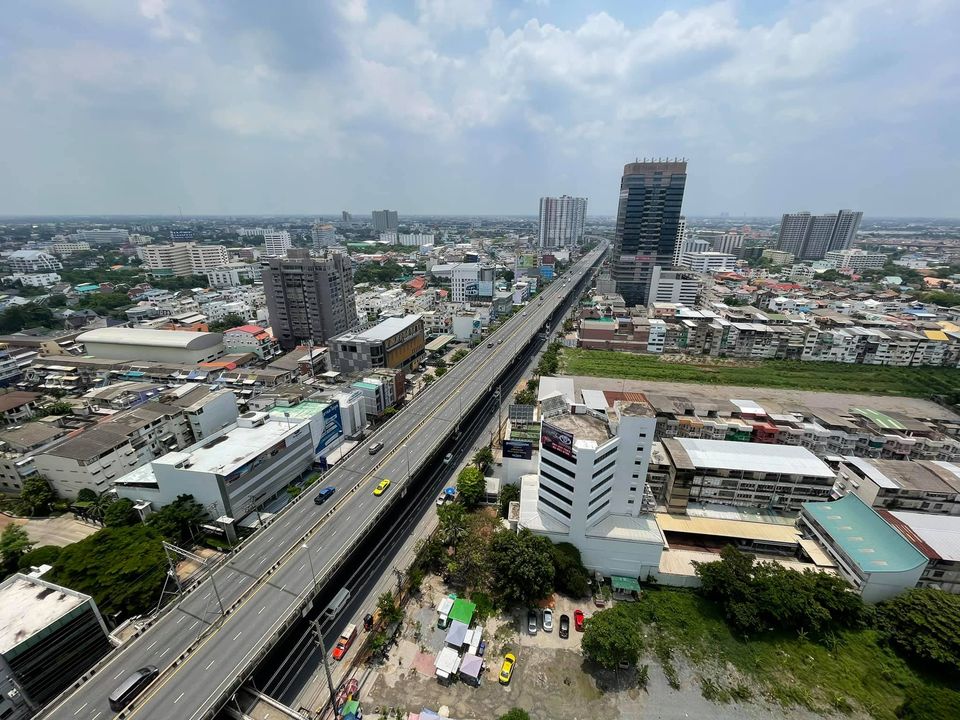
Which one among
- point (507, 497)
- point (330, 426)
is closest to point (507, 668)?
point (507, 497)

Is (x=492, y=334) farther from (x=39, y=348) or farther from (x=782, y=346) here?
(x=39, y=348)

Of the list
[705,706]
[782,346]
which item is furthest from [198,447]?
[782,346]

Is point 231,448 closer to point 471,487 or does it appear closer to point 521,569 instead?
point 471,487

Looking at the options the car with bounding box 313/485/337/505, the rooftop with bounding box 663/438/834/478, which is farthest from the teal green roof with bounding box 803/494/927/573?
the car with bounding box 313/485/337/505

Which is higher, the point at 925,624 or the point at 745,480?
the point at 745,480

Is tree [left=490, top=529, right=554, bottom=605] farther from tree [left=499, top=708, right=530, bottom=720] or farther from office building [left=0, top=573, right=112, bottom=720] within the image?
office building [left=0, top=573, right=112, bottom=720]
